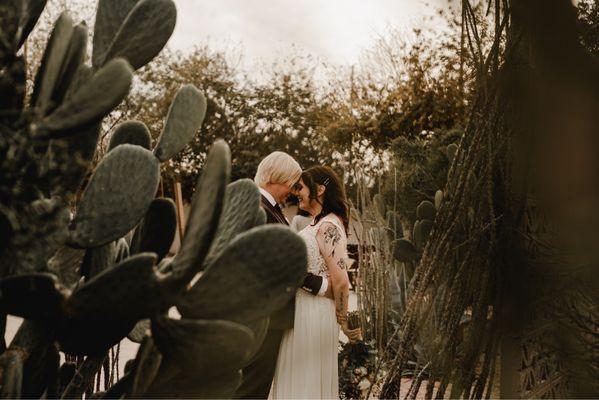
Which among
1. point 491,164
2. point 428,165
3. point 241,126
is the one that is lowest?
point 491,164

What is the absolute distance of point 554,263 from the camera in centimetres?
78

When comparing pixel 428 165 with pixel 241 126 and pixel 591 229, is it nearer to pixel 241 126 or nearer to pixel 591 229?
pixel 591 229

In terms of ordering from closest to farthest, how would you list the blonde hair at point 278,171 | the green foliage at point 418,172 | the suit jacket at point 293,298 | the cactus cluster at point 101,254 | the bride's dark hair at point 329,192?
the cactus cluster at point 101,254 → the suit jacket at point 293,298 → the blonde hair at point 278,171 → the bride's dark hair at point 329,192 → the green foliage at point 418,172

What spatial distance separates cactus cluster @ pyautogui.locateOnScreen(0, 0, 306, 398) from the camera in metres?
0.81

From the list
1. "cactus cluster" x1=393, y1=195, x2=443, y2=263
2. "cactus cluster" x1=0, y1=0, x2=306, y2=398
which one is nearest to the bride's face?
"cactus cluster" x1=393, y1=195, x2=443, y2=263

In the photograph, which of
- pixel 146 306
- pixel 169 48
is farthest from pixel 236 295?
pixel 169 48

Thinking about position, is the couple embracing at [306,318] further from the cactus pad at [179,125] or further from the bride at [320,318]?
the cactus pad at [179,125]

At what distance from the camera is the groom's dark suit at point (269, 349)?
2959mm

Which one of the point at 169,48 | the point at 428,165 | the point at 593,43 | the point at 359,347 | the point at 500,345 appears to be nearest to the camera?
the point at 593,43

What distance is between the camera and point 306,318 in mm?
3072

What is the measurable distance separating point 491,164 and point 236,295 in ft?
1.59

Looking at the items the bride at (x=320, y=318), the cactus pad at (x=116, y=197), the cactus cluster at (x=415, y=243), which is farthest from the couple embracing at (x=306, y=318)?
the cactus pad at (x=116, y=197)

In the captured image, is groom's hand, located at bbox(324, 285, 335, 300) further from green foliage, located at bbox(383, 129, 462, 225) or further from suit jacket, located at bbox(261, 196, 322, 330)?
green foliage, located at bbox(383, 129, 462, 225)

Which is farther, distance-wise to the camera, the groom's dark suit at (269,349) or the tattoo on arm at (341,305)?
the tattoo on arm at (341,305)
